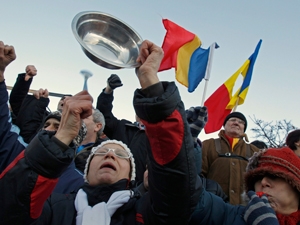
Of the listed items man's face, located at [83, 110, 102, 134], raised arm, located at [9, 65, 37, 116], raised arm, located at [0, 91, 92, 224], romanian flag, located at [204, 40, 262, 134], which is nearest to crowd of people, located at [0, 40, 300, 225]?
raised arm, located at [0, 91, 92, 224]

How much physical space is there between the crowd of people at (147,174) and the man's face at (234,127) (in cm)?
140

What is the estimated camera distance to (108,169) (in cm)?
257

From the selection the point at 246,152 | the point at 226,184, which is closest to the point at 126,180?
the point at 226,184

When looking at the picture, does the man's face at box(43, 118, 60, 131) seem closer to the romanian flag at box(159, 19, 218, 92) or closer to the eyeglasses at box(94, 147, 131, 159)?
the eyeglasses at box(94, 147, 131, 159)

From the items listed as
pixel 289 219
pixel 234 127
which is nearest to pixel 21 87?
pixel 234 127

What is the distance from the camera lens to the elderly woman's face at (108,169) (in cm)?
252

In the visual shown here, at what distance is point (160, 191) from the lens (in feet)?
5.50

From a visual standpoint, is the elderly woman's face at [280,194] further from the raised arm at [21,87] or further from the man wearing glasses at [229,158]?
the raised arm at [21,87]

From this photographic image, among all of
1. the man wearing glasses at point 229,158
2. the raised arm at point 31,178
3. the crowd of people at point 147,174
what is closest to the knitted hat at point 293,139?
the man wearing glasses at point 229,158

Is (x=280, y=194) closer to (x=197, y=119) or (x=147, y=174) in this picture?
(x=197, y=119)

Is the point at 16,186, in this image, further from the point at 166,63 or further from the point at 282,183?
the point at 166,63

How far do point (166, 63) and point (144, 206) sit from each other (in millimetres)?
4106

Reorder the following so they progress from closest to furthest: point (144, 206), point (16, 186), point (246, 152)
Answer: point (16, 186) < point (144, 206) < point (246, 152)

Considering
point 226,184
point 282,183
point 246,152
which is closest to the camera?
point 282,183
